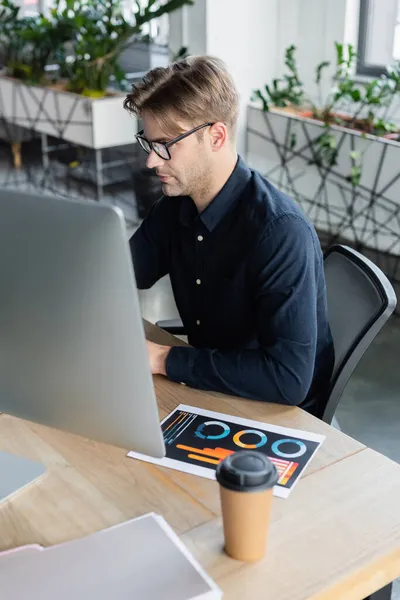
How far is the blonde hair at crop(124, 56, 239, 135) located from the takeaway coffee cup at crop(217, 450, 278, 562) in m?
0.82

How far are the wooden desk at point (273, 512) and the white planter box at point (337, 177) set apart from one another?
246 cm

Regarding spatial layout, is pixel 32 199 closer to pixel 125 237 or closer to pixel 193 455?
pixel 125 237

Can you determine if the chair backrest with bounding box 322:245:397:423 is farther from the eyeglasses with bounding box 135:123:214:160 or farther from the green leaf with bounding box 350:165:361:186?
the green leaf with bounding box 350:165:361:186

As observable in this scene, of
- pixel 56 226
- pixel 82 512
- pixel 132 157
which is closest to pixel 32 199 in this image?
pixel 56 226

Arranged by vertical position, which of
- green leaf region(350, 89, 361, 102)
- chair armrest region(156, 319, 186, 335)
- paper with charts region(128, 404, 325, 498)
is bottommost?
chair armrest region(156, 319, 186, 335)

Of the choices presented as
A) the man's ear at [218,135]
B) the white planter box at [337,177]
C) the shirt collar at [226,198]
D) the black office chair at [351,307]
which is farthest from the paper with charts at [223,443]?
the white planter box at [337,177]

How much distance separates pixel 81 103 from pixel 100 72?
0.86 ft

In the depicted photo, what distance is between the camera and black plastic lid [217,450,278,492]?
3.04ft

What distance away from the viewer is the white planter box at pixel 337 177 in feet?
11.8

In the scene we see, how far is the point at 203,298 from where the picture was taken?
5.64 ft

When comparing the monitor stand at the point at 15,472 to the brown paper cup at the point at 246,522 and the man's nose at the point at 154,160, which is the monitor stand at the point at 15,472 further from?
the man's nose at the point at 154,160

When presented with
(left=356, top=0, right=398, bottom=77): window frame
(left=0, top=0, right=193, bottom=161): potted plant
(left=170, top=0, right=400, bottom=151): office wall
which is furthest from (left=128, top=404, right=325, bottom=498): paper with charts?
(left=356, top=0, right=398, bottom=77): window frame

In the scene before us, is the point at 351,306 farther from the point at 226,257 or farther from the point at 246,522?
the point at 246,522

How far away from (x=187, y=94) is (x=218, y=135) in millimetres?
107
